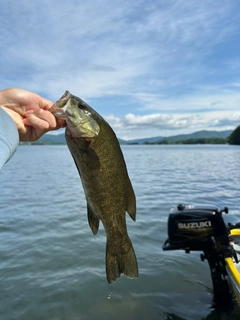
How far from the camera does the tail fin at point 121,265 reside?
2867 millimetres

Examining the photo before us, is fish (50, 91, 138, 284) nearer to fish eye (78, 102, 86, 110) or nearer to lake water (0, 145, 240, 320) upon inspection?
fish eye (78, 102, 86, 110)

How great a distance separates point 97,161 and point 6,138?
71 centimetres

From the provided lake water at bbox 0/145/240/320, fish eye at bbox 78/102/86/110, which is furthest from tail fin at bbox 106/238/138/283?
lake water at bbox 0/145/240/320

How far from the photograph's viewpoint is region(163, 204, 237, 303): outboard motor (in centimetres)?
541

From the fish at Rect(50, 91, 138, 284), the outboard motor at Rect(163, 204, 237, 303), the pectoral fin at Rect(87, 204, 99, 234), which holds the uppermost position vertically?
the fish at Rect(50, 91, 138, 284)

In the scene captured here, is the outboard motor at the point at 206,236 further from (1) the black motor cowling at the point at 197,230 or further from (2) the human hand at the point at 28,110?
(2) the human hand at the point at 28,110

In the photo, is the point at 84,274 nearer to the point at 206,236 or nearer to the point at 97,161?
the point at 206,236

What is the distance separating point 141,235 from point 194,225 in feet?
16.8

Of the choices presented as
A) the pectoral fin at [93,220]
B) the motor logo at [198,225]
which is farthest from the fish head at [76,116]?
the motor logo at [198,225]

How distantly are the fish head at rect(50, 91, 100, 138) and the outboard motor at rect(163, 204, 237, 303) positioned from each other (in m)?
3.79

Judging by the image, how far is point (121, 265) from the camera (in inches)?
114

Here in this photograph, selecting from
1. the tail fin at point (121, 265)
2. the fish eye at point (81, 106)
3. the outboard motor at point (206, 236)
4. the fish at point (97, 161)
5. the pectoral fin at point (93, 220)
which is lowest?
the outboard motor at point (206, 236)

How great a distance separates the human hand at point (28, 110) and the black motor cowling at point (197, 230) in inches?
147

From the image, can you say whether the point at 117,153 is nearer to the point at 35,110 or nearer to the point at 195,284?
the point at 35,110
